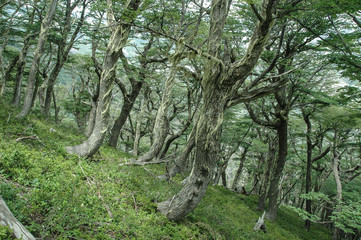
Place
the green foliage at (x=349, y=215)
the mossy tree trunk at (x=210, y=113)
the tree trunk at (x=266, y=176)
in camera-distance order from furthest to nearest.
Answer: the tree trunk at (x=266, y=176) → the green foliage at (x=349, y=215) → the mossy tree trunk at (x=210, y=113)

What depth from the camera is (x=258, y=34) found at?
3.77 metres

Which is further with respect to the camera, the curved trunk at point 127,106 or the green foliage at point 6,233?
the curved trunk at point 127,106

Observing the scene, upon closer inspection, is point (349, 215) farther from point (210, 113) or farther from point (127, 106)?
point (127, 106)

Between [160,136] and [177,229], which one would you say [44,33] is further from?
[177,229]

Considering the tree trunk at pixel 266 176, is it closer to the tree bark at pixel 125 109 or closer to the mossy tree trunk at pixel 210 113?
the tree bark at pixel 125 109

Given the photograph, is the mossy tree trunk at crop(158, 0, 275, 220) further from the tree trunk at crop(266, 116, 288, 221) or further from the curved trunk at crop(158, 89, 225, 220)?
the tree trunk at crop(266, 116, 288, 221)

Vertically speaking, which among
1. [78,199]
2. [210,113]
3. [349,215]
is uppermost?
[210,113]

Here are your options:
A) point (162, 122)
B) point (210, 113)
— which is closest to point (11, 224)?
point (210, 113)

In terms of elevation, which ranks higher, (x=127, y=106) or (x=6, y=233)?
(x=127, y=106)

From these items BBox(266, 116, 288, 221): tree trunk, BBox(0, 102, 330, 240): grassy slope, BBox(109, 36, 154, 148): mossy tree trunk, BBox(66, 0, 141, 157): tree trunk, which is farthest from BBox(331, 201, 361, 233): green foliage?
BBox(109, 36, 154, 148): mossy tree trunk

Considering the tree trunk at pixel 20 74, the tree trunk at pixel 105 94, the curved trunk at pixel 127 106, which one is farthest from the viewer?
the tree trunk at pixel 20 74

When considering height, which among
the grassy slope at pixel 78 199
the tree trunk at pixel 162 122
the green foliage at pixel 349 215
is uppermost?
the tree trunk at pixel 162 122

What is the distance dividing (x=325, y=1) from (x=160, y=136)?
6219 mm

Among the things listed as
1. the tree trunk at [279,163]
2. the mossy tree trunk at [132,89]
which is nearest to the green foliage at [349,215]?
the tree trunk at [279,163]
